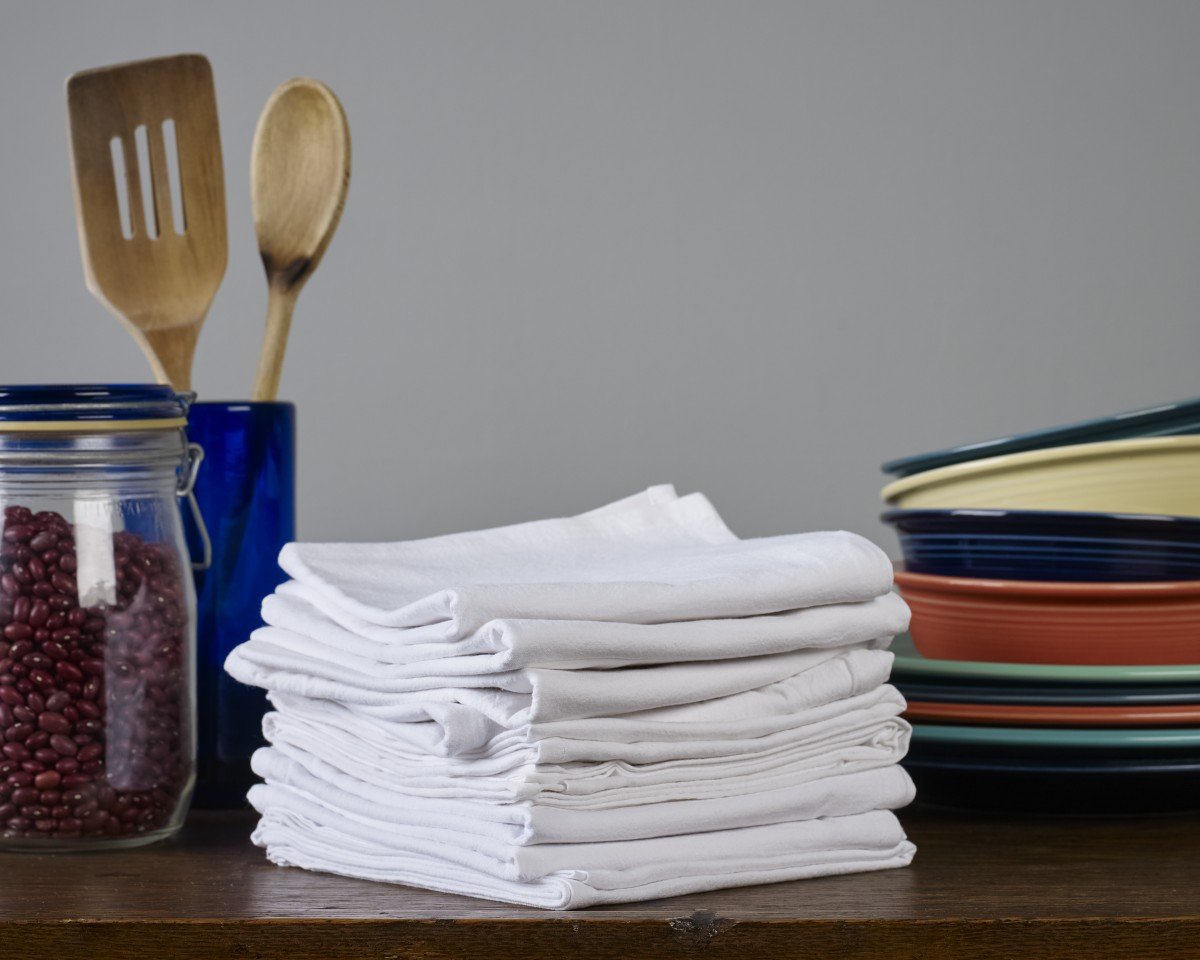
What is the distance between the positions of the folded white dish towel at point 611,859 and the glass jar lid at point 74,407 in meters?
0.17

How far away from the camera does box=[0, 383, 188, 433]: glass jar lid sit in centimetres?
58

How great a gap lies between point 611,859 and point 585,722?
5 centimetres

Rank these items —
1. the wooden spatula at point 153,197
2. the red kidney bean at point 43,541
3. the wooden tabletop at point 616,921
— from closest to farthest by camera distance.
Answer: the wooden tabletop at point 616,921
the red kidney bean at point 43,541
the wooden spatula at point 153,197

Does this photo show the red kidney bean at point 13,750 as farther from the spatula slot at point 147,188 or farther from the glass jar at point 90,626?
the spatula slot at point 147,188

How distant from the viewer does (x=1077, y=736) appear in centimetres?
62

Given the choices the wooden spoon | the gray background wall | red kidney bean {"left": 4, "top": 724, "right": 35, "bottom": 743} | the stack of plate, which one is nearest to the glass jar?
red kidney bean {"left": 4, "top": 724, "right": 35, "bottom": 743}

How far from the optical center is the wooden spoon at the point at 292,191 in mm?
697

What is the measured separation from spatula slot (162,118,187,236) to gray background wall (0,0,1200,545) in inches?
71.3

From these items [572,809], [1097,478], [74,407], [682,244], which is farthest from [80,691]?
[682,244]

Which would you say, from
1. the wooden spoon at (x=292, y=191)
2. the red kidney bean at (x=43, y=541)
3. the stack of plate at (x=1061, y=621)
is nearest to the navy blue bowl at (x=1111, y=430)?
the stack of plate at (x=1061, y=621)

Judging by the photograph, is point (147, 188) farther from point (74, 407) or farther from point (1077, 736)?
point (1077, 736)

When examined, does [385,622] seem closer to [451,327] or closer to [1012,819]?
[1012,819]

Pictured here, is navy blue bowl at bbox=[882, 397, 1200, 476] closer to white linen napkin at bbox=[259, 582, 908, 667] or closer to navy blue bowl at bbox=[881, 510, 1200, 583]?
navy blue bowl at bbox=[881, 510, 1200, 583]

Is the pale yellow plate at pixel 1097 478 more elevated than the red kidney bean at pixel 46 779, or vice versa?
the pale yellow plate at pixel 1097 478
